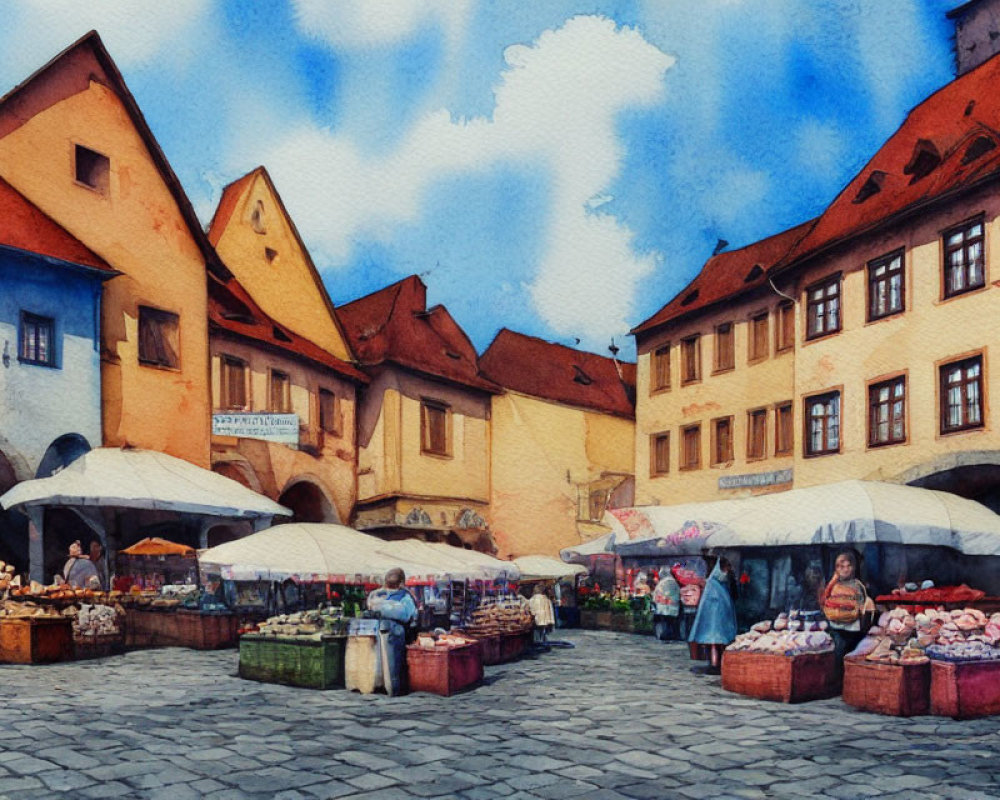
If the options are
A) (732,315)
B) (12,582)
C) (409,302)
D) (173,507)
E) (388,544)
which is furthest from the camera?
(409,302)

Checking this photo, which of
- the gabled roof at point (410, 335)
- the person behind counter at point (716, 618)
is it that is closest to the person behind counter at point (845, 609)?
the person behind counter at point (716, 618)

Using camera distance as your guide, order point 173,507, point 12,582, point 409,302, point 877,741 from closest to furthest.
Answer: point 877,741 → point 12,582 → point 173,507 → point 409,302

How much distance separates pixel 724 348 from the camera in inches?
1045

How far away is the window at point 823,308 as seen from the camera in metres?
21.9

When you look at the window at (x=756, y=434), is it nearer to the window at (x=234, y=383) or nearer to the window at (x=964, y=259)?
the window at (x=964, y=259)

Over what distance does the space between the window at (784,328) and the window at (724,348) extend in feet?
5.79

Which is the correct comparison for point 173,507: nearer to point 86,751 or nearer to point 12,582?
point 12,582

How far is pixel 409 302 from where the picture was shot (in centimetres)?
2989

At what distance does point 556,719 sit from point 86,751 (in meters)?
3.99

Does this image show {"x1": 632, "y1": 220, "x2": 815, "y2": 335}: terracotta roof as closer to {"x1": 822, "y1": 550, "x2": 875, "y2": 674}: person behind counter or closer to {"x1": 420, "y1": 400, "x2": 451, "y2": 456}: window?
{"x1": 420, "y1": 400, "x2": 451, "y2": 456}: window

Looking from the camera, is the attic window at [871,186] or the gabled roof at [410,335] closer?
the attic window at [871,186]

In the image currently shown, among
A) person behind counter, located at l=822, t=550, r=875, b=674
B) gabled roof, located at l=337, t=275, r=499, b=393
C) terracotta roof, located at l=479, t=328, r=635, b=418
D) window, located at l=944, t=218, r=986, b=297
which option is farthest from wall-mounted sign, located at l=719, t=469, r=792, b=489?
person behind counter, located at l=822, t=550, r=875, b=674

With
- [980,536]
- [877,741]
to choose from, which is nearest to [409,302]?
[980,536]

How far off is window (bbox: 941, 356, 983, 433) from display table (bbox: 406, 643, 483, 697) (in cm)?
999
